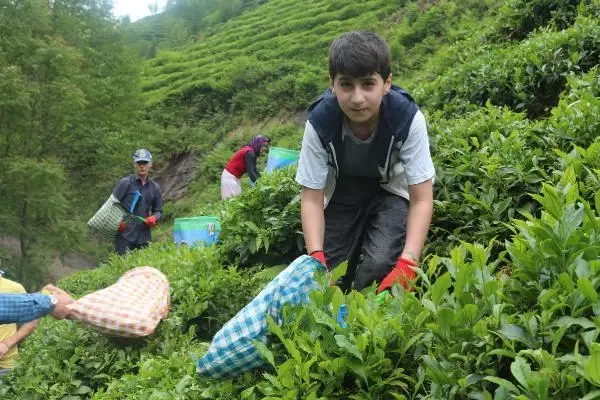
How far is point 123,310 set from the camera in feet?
11.8

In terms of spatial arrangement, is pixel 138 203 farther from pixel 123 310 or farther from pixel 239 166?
pixel 123 310

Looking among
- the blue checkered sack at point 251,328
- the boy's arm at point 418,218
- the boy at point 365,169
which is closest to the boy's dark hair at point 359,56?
the boy at point 365,169

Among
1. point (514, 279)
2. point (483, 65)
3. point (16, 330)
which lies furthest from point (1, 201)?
point (514, 279)

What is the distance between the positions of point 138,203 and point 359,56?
5405 millimetres

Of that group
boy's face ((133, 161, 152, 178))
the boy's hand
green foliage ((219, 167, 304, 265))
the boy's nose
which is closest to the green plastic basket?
boy's face ((133, 161, 152, 178))

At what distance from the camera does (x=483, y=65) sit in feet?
18.8

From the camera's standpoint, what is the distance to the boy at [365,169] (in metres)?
2.96

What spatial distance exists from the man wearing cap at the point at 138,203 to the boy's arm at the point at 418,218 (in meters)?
5.17

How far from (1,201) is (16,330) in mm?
12663

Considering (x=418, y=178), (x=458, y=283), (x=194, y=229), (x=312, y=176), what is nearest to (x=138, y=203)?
(x=194, y=229)

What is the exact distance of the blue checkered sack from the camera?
236 cm

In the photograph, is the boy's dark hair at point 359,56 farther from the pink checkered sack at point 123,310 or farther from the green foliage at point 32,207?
the green foliage at point 32,207

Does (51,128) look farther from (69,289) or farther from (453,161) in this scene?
(453,161)

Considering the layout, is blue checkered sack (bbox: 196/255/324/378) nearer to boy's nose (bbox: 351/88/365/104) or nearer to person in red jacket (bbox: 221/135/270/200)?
boy's nose (bbox: 351/88/365/104)
